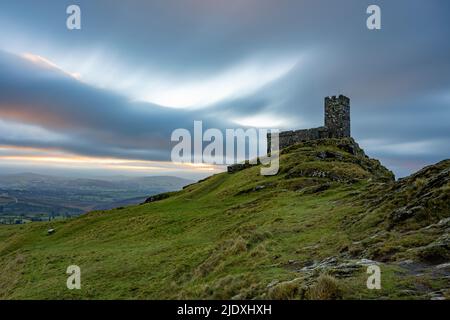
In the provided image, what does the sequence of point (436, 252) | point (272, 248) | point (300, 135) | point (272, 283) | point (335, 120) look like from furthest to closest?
point (300, 135)
point (335, 120)
point (272, 248)
point (272, 283)
point (436, 252)

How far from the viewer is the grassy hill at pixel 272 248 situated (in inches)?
518

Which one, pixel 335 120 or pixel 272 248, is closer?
pixel 272 248

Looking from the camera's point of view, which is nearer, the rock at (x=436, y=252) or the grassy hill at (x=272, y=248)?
the grassy hill at (x=272, y=248)

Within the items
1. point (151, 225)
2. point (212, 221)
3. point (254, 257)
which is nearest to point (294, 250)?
point (254, 257)

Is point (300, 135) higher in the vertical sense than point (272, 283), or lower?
higher

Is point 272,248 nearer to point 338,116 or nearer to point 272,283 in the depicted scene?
point 272,283

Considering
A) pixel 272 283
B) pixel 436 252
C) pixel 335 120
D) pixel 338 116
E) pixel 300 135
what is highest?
pixel 338 116

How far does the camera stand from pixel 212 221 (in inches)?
1534

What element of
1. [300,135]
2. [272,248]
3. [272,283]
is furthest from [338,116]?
[272,283]

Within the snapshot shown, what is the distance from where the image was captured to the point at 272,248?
2145cm
